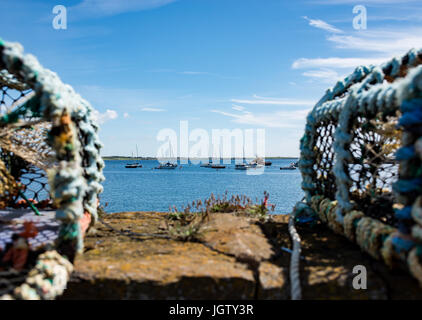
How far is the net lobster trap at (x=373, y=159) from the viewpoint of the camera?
2.79 meters

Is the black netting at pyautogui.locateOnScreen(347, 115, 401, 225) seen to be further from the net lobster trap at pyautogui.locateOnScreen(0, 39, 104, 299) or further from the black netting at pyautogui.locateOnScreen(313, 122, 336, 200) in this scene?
the net lobster trap at pyautogui.locateOnScreen(0, 39, 104, 299)

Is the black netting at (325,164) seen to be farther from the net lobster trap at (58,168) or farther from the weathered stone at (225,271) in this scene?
the net lobster trap at (58,168)

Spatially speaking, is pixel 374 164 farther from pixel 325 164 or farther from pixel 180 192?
pixel 180 192

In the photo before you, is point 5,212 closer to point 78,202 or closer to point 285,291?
point 78,202

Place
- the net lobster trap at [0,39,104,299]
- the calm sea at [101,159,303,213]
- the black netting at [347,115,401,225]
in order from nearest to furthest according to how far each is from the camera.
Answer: the net lobster trap at [0,39,104,299]
the black netting at [347,115,401,225]
the calm sea at [101,159,303,213]

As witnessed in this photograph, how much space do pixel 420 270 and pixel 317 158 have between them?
3.29 metres

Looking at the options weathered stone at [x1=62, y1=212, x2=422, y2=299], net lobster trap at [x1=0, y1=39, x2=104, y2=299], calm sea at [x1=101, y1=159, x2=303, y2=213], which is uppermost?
net lobster trap at [x1=0, y1=39, x2=104, y2=299]

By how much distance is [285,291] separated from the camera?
3.31 meters

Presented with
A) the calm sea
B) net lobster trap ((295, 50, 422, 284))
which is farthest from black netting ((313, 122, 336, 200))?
the calm sea

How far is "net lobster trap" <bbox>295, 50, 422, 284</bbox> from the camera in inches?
110

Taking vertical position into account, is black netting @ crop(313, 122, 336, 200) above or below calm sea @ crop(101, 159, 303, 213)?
above

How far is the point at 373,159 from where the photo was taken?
170 inches

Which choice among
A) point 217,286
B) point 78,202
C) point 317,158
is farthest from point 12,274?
point 317,158

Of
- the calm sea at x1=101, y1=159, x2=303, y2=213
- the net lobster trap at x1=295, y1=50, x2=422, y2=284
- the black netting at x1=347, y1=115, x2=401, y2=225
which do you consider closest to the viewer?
the net lobster trap at x1=295, y1=50, x2=422, y2=284
